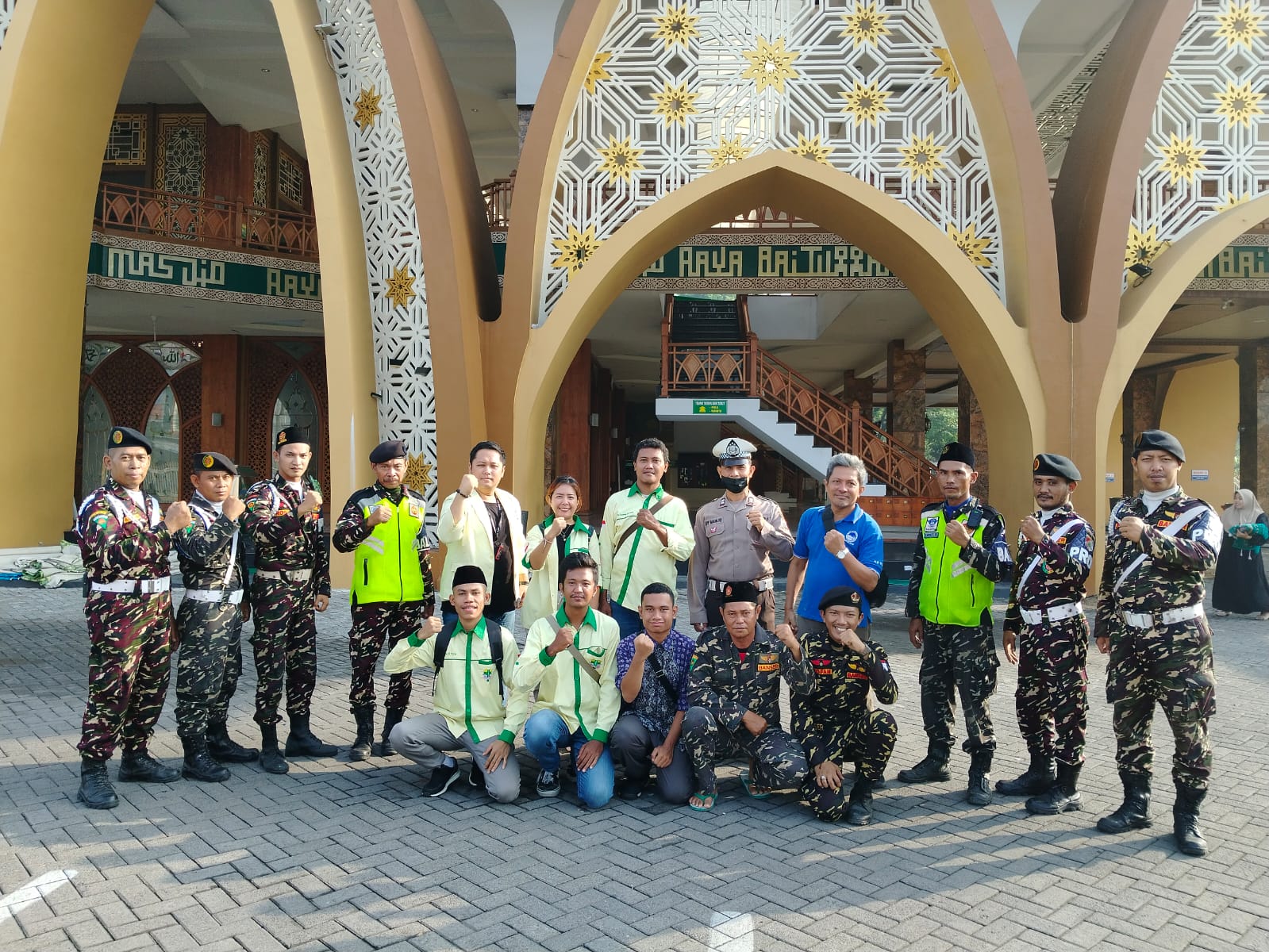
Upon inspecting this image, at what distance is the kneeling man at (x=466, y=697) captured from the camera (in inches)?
161

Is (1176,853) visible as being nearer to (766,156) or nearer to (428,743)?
(428,743)

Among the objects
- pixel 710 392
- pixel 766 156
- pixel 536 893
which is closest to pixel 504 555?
pixel 536 893

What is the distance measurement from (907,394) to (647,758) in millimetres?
13920

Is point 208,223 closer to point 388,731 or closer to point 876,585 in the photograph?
point 388,731

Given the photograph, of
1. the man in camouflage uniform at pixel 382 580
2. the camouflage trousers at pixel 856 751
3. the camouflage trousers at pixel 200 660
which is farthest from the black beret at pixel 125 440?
the camouflage trousers at pixel 856 751

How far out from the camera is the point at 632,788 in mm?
4121

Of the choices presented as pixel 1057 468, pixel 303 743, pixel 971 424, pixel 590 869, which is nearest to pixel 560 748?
pixel 590 869

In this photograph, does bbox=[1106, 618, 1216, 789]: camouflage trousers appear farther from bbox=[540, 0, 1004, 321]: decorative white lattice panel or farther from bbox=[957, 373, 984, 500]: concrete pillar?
bbox=[957, 373, 984, 500]: concrete pillar

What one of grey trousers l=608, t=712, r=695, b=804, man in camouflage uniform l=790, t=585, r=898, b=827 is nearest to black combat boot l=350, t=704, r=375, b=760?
grey trousers l=608, t=712, r=695, b=804

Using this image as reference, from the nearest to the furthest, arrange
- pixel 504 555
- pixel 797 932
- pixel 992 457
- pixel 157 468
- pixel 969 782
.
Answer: pixel 797 932
pixel 969 782
pixel 504 555
pixel 992 457
pixel 157 468

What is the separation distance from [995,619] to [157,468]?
47.9 feet

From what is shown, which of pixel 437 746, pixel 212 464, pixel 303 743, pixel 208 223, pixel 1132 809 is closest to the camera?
pixel 1132 809

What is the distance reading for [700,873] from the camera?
3.27 metres

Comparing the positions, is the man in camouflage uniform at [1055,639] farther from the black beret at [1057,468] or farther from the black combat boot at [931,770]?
the black combat boot at [931,770]
